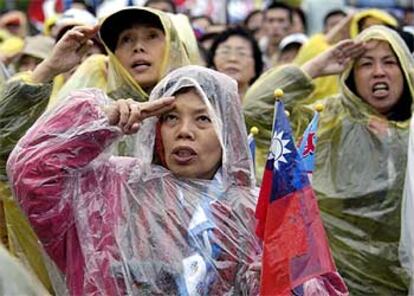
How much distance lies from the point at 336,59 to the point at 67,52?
1.70 m

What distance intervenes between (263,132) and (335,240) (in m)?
0.55

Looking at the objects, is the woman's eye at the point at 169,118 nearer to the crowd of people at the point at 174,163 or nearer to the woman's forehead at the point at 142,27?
the crowd of people at the point at 174,163

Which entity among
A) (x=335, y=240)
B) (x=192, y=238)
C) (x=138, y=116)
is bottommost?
(x=335, y=240)

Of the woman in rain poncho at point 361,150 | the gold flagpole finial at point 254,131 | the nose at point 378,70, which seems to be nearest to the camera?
the gold flagpole finial at point 254,131

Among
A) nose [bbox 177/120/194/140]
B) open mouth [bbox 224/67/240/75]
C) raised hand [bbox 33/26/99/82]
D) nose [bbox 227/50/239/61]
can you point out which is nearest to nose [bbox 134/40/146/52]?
raised hand [bbox 33/26/99/82]

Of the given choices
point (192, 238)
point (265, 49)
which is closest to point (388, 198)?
point (192, 238)

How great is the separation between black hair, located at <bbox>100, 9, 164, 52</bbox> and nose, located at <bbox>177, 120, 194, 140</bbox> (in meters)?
1.22

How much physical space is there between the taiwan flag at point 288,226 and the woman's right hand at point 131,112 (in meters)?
0.37

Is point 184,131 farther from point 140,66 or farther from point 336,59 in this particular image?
point 336,59

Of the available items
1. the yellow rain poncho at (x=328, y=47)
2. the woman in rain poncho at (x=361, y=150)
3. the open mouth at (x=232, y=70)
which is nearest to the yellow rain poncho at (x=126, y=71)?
the woman in rain poncho at (x=361, y=150)

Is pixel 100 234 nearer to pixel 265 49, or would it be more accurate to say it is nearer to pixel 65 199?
pixel 65 199

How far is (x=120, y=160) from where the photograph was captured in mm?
4883

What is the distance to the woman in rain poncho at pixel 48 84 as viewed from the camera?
5.53 m

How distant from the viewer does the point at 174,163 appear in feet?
15.9
